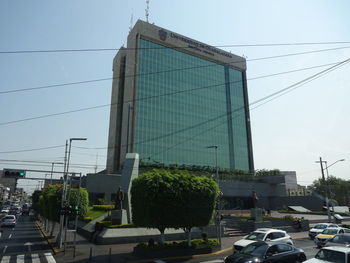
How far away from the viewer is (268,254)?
13117mm

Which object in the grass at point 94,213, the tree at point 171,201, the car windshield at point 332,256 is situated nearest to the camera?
the car windshield at point 332,256

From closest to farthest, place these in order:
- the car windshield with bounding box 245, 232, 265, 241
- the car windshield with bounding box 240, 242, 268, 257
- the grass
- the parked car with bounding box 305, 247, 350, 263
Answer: the parked car with bounding box 305, 247, 350, 263, the car windshield with bounding box 240, 242, 268, 257, the car windshield with bounding box 245, 232, 265, 241, the grass

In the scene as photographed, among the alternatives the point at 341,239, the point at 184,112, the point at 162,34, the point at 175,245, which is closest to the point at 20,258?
the point at 175,245

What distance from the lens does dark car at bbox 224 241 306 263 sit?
42.1ft

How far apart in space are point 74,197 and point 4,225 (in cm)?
2247

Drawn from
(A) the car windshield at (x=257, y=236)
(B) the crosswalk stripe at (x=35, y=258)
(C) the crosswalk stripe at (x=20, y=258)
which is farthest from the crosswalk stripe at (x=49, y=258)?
(A) the car windshield at (x=257, y=236)

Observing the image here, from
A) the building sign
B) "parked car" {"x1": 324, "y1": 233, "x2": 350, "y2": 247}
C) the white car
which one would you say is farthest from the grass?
the building sign

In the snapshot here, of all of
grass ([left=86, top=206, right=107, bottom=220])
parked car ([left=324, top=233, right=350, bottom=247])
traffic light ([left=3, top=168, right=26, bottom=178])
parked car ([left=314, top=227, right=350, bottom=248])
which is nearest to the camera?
parked car ([left=324, top=233, right=350, bottom=247])

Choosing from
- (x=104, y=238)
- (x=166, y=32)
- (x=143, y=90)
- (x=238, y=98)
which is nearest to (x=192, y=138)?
(x=143, y=90)

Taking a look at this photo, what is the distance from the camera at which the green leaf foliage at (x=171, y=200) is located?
18594 mm

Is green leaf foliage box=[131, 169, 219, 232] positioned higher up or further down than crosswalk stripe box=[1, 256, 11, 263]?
higher up

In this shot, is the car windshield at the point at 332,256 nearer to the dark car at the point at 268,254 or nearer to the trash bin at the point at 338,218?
the dark car at the point at 268,254

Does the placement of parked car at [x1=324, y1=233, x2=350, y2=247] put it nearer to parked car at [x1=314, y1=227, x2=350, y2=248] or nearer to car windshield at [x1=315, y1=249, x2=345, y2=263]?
parked car at [x1=314, y1=227, x2=350, y2=248]

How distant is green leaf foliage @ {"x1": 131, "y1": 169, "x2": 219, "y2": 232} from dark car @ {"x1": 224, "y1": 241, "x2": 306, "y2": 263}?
5.82m
